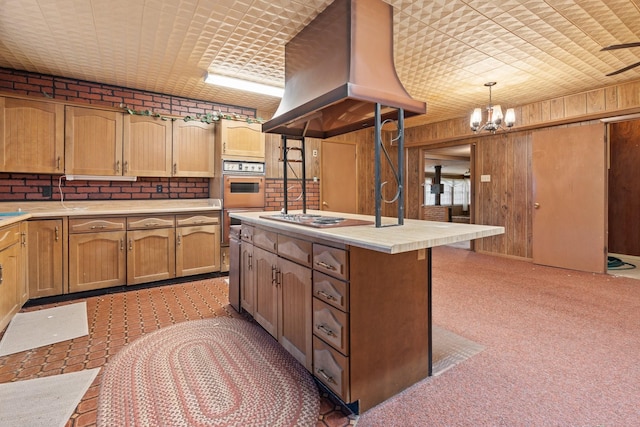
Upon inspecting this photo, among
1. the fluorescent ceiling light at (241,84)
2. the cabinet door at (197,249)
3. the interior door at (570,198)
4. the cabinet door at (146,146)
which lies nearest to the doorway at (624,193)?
the interior door at (570,198)

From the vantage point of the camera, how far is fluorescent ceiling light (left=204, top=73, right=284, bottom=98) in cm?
367

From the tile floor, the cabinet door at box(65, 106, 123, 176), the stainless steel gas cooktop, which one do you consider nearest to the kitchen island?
the stainless steel gas cooktop

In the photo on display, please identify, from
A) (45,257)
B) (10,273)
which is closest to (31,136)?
(45,257)

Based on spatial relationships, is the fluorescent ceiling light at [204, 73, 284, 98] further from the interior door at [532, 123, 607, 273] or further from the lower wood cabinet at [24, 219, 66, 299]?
the interior door at [532, 123, 607, 273]

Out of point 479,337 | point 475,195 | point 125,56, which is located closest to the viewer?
point 479,337

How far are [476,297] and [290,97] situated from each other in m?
2.75

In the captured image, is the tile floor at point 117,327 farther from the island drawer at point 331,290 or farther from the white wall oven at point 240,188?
the white wall oven at point 240,188

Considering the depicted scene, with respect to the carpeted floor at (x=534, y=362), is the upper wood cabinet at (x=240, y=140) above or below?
above

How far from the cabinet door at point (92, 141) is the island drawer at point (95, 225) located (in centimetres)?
60

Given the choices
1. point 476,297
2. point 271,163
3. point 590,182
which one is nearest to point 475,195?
point 590,182

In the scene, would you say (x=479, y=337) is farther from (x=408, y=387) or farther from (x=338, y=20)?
(x=338, y=20)

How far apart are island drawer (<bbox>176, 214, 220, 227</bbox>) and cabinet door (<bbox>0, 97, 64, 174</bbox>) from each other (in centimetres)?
133

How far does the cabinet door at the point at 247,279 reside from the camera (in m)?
2.57

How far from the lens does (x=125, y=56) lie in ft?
10.2
